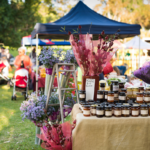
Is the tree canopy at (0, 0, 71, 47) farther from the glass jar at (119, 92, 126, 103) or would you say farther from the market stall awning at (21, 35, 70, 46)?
the glass jar at (119, 92, 126, 103)

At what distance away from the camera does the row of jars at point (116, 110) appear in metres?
1.96

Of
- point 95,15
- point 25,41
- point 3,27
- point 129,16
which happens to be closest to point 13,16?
point 3,27

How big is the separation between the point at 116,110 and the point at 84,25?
3.58 meters

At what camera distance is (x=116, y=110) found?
1.97 m

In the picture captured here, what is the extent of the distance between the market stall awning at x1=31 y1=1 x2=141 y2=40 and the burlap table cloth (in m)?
3.24

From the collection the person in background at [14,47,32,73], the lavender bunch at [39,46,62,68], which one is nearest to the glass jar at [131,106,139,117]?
the lavender bunch at [39,46,62,68]

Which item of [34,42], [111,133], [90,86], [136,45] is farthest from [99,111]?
[136,45]

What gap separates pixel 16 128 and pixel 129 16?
2365 cm

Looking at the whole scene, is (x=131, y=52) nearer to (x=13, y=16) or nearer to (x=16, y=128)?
(x=13, y=16)

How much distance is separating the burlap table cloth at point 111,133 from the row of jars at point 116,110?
0.04m

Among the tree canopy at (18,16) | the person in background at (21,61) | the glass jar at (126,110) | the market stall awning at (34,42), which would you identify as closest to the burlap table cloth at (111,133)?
the glass jar at (126,110)

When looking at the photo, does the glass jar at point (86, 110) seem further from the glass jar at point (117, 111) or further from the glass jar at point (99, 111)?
the glass jar at point (117, 111)

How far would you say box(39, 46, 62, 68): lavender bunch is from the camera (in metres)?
2.78

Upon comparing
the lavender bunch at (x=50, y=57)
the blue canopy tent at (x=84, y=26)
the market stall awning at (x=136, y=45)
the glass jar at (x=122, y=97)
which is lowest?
the glass jar at (x=122, y=97)
